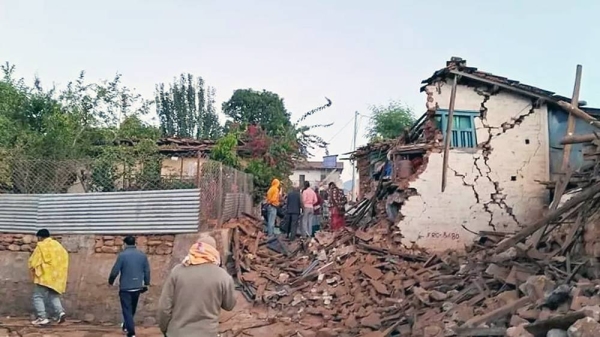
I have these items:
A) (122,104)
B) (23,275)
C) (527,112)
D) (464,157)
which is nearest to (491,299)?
(464,157)

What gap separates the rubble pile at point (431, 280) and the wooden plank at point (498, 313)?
1cm

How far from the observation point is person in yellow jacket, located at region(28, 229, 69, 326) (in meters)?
9.72

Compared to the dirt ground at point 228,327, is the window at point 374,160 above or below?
above

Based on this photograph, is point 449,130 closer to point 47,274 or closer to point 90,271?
point 90,271

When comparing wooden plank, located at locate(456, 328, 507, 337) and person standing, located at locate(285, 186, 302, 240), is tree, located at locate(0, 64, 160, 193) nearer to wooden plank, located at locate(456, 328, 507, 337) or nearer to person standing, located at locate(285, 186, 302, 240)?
person standing, located at locate(285, 186, 302, 240)

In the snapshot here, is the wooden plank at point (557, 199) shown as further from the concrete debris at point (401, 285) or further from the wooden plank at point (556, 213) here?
the concrete debris at point (401, 285)

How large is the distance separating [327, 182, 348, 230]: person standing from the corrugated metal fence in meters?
5.99

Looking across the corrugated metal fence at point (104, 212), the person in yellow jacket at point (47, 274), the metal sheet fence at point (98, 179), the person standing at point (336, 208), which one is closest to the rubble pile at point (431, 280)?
the metal sheet fence at point (98, 179)

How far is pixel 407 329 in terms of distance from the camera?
8.27 m

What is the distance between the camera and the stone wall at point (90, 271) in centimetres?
1069

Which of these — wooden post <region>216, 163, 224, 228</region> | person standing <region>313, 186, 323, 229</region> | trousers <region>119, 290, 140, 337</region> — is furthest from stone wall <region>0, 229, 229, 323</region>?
person standing <region>313, 186, 323, 229</region>

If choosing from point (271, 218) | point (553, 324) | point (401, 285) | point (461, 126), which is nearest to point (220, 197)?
point (271, 218)

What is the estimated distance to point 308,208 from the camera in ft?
48.7

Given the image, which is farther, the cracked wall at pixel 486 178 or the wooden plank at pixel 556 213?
the cracked wall at pixel 486 178
